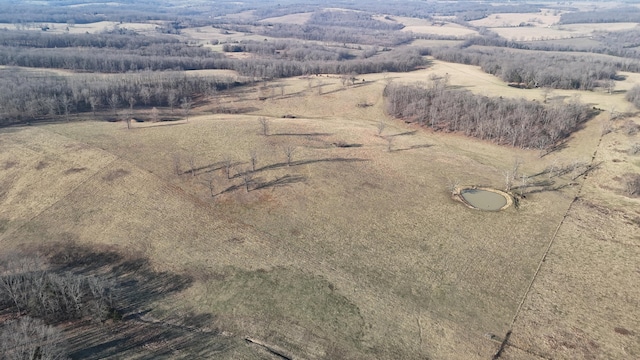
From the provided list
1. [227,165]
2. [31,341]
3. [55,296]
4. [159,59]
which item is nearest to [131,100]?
[227,165]

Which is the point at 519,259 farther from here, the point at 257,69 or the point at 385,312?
the point at 257,69

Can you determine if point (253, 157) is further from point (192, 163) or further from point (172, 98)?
point (172, 98)

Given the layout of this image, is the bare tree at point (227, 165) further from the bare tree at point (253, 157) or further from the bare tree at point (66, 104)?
the bare tree at point (66, 104)

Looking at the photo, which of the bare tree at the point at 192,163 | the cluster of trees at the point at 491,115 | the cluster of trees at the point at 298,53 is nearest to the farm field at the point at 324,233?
the bare tree at the point at 192,163

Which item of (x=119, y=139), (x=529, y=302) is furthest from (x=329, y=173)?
(x=119, y=139)

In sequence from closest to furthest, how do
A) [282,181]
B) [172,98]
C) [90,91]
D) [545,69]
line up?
[282,181], [90,91], [172,98], [545,69]
